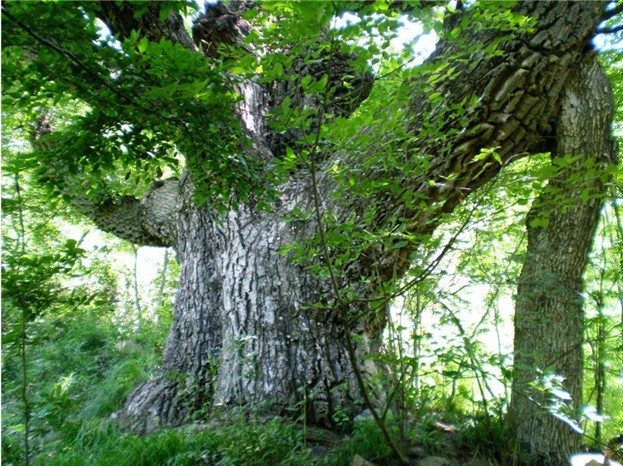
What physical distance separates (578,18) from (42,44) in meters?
3.56

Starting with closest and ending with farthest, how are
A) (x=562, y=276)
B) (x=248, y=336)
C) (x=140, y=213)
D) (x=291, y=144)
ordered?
(x=248, y=336) → (x=562, y=276) → (x=291, y=144) → (x=140, y=213)

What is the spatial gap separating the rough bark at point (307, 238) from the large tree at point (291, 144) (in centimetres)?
1

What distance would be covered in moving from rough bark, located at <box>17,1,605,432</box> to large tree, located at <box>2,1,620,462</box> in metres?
0.01

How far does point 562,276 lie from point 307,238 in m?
2.00

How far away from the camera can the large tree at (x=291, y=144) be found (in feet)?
5.09

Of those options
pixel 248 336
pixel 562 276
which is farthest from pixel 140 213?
pixel 562 276

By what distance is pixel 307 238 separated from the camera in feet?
9.57

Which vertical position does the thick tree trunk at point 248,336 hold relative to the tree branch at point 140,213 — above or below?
below

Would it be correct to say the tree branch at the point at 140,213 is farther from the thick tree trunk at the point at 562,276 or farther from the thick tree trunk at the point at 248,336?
the thick tree trunk at the point at 562,276

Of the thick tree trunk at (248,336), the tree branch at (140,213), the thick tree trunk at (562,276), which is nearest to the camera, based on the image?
the thick tree trunk at (562,276)

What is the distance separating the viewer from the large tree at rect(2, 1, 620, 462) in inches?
61.1

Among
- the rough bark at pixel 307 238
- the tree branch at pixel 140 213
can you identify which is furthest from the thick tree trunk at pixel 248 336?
the tree branch at pixel 140 213

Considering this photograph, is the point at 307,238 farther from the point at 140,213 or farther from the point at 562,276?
the point at 140,213

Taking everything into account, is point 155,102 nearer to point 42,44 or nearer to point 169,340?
point 42,44
